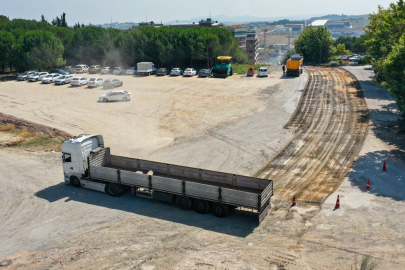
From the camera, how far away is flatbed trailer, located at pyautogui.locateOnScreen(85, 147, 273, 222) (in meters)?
17.5

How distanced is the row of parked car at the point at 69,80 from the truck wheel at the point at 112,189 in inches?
1288

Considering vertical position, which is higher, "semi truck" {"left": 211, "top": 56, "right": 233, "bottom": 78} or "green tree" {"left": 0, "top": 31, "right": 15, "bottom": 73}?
"green tree" {"left": 0, "top": 31, "right": 15, "bottom": 73}

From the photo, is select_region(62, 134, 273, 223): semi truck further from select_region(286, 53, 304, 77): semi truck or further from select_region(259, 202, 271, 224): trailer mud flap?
select_region(286, 53, 304, 77): semi truck

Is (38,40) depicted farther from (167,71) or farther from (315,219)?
(315,219)

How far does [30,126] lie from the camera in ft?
111

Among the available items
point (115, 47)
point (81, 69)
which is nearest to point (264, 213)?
Result: point (81, 69)

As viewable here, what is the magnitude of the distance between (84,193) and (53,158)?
282 inches

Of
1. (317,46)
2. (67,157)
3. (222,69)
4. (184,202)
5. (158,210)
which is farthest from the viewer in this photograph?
(317,46)

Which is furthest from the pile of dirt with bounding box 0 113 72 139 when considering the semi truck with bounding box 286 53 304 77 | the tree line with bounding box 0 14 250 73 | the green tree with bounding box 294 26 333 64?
the green tree with bounding box 294 26 333 64

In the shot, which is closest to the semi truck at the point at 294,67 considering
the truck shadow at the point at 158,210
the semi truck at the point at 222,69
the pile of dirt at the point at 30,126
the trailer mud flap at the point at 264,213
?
the semi truck at the point at 222,69

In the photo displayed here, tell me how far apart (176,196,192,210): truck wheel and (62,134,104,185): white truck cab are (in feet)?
20.2

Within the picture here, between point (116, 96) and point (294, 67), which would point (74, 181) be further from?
point (294, 67)

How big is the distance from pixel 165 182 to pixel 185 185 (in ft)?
3.71

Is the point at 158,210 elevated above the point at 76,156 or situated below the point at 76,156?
below
